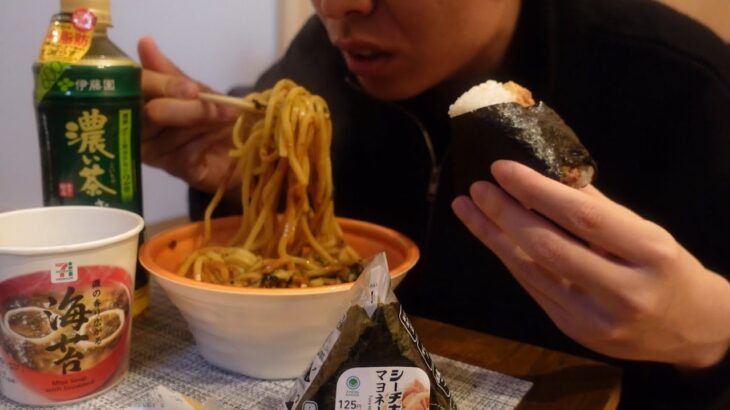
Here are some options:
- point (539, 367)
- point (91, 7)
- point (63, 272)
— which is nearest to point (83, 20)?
point (91, 7)

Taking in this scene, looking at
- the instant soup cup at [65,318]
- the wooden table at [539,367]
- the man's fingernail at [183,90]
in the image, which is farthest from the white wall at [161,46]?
the wooden table at [539,367]

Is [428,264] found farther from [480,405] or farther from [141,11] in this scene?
[141,11]

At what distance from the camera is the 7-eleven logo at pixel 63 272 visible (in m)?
0.57

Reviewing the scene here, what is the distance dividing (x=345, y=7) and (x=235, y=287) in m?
0.45

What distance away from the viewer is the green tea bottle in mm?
682

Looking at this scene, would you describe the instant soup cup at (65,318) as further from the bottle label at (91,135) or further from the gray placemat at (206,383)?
the bottle label at (91,135)

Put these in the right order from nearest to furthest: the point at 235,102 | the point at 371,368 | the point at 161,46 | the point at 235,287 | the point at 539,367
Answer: the point at 371,368
the point at 235,287
the point at 539,367
the point at 235,102
the point at 161,46

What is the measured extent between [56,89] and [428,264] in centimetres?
75

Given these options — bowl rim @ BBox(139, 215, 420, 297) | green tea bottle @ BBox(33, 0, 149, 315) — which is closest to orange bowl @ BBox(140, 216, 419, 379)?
bowl rim @ BBox(139, 215, 420, 297)

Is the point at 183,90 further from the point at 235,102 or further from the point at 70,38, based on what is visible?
the point at 70,38

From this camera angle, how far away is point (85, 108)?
2.26 ft

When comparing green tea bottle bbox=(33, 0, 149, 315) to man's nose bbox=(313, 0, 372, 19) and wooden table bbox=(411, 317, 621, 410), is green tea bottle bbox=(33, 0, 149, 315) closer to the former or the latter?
man's nose bbox=(313, 0, 372, 19)

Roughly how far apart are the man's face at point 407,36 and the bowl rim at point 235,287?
256 mm

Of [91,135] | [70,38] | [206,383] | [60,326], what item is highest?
[70,38]
